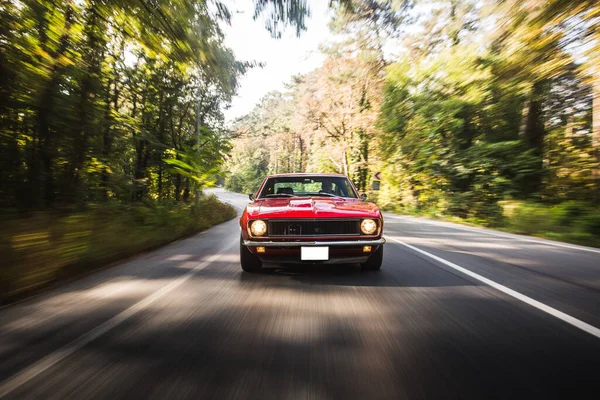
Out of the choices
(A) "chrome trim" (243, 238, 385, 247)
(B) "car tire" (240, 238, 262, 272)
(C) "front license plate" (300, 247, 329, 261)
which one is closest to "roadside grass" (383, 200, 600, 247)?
(A) "chrome trim" (243, 238, 385, 247)

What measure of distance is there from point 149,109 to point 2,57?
352 inches

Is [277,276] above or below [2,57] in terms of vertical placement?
below

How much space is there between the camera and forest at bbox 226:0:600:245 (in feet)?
23.7

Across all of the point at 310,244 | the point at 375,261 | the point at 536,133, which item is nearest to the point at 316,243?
the point at 310,244

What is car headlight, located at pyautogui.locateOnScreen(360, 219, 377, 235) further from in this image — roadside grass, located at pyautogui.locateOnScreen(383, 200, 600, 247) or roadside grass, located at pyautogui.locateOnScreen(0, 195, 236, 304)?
roadside grass, located at pyautogui.locateOnScreen(383, 200, 600, 247)

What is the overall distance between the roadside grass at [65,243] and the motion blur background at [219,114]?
0.07 feet

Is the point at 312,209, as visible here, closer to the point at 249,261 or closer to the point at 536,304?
the point at 249,261

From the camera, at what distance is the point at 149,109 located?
12812 millimetres

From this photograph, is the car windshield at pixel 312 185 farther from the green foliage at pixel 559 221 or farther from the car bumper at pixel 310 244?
the green foliage at pixel 559 221

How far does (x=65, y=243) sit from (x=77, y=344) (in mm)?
2534

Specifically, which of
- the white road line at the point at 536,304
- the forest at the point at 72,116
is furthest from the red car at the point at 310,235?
the forest at the point at 72,116

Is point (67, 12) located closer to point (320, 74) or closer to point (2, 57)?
point (2, 57)

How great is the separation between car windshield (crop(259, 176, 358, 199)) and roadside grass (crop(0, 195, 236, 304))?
8.14 ft

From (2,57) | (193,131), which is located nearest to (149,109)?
(193,131)
